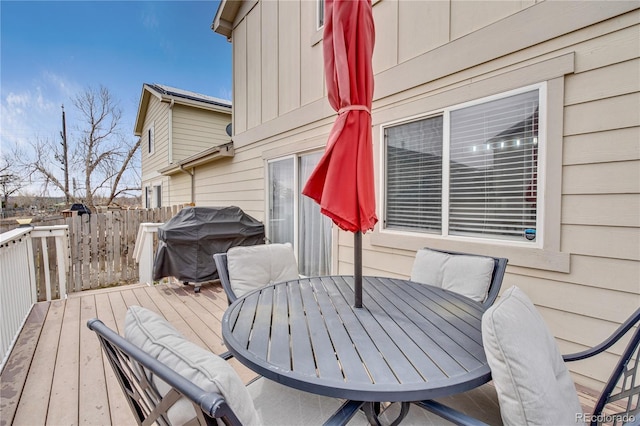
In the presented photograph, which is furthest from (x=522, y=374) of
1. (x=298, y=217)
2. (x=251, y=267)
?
(x=298, y=217)

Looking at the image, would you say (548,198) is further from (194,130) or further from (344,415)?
(194,130)

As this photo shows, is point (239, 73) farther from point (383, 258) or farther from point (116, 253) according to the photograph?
point (383, 258)

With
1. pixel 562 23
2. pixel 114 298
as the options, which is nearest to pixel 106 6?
pixel 114 298

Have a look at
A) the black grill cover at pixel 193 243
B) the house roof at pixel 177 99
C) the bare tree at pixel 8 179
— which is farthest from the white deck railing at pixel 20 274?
the bare tree at pixel 8 179

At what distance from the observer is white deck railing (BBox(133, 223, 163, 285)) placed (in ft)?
16.3

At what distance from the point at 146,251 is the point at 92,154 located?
47.4ft

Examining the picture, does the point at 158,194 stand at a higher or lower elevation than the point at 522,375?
higher

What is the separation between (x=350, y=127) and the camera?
1737 millimetres

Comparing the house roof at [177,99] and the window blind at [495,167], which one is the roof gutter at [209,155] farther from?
the window blind at [495,167]

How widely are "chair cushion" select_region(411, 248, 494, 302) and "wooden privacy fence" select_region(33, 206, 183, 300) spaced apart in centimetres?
468

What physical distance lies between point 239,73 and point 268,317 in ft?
19.9

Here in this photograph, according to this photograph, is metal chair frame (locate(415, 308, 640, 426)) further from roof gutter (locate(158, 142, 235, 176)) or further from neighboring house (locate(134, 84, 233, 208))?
neighboring house (locate(134, 84, 233, 208))

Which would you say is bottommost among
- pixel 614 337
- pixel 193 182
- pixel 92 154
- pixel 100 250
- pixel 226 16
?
pixel 100 250

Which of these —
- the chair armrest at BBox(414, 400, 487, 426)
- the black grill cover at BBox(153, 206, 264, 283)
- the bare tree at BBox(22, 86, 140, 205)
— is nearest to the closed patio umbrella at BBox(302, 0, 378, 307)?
the chair armrest at BBox(414, 400, 487, 426)
